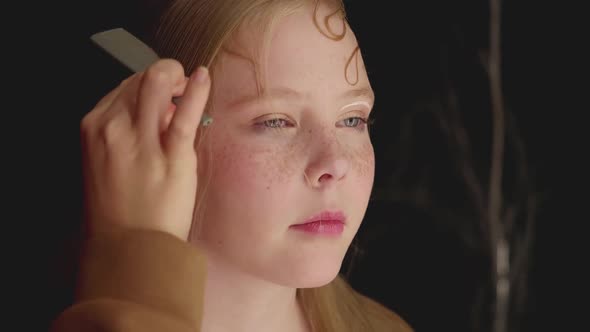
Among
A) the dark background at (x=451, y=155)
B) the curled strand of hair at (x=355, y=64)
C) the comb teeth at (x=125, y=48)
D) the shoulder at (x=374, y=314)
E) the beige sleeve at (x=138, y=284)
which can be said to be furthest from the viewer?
the dark background at (x=451, y=155)

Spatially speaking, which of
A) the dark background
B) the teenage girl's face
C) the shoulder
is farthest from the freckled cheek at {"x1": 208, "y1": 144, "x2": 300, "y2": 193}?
the dark background

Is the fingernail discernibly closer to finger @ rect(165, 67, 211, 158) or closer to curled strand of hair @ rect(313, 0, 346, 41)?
finger @ rect(165, 67, 211, 158)

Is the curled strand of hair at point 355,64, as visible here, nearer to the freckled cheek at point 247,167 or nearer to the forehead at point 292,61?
the forehead at point 292,61

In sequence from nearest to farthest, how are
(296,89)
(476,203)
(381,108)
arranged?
(296,89)
(381,108)
(476,203)

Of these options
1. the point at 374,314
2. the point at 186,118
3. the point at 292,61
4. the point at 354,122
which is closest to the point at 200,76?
the point at 186,118

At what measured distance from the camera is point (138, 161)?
757 mm

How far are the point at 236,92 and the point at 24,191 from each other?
0.28 m

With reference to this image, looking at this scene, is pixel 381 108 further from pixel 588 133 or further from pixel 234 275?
pixel 234 275

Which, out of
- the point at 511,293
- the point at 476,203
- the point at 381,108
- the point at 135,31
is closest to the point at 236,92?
the point at 135,31

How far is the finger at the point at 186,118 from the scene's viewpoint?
0.76 m

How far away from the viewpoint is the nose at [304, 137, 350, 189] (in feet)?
2.94

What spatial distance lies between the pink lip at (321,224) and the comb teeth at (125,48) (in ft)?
0.85

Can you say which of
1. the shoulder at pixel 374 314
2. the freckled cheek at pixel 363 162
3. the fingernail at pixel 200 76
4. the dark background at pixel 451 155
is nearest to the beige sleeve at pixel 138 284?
the fingernail at pixel 200 76

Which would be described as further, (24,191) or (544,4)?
(544,4)
